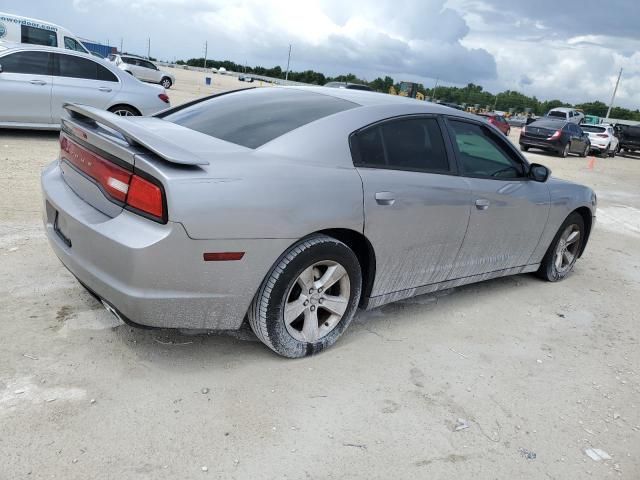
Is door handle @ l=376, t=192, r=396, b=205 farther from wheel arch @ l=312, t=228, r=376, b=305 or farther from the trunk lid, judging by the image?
the trunk lid

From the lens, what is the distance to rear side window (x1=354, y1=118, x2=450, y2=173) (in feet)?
11.2

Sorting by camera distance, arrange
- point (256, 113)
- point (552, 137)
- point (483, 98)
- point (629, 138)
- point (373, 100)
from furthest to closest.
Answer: point (483, 98) < point (629, 138) < point (552, 137) < point (373, 100) < point (256, 113)

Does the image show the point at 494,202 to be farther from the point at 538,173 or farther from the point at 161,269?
the point at 161,269

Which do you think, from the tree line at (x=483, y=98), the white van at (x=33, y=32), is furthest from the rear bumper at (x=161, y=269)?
the tree line at (x=483, y=98)

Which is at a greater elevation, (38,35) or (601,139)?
(38,35)

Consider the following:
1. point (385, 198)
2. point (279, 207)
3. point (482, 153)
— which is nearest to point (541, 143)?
point (482, 153)

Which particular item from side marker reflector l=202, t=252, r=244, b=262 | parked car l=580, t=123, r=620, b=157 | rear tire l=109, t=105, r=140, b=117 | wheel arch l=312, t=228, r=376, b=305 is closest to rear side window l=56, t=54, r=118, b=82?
rear tire l=109, t=105, r=140, b=117

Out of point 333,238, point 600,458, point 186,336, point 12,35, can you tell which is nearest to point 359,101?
point 333,238

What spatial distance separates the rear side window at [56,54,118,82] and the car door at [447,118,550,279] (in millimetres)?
8021

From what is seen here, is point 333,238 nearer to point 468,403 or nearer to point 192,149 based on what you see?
point 192,149

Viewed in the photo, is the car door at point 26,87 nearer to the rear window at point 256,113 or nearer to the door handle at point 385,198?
the rear window at point 256,113

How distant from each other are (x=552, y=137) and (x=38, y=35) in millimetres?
17908

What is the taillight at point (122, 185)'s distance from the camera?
2623 mm

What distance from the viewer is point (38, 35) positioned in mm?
17250
